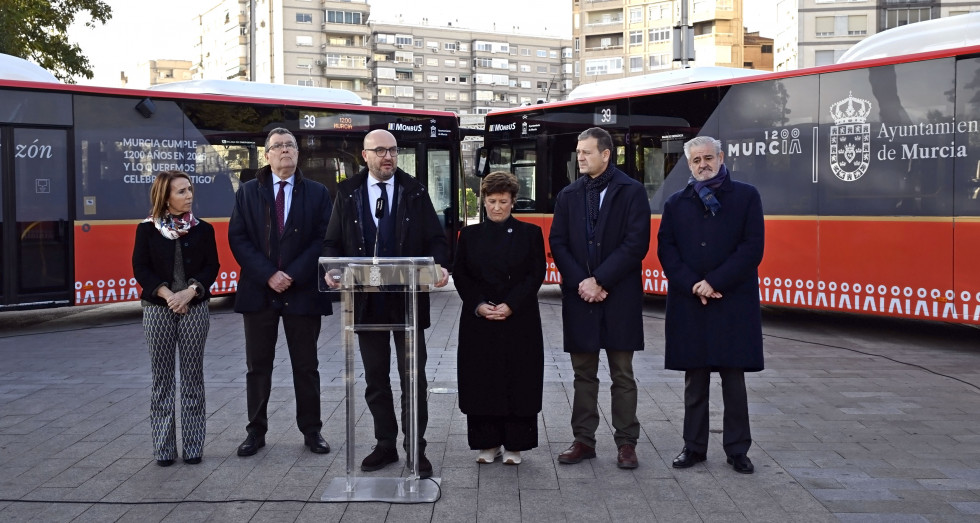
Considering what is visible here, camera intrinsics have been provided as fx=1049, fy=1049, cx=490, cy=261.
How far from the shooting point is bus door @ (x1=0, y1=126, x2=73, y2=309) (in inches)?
532

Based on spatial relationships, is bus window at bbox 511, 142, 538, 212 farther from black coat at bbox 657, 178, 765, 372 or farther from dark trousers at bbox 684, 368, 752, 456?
dark trousers at bbox 684, 368, 752, 456

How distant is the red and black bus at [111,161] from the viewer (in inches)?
538

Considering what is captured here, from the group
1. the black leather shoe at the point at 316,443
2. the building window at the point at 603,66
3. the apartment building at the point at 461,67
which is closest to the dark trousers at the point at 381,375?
the black leather shoe at the point at 316,443

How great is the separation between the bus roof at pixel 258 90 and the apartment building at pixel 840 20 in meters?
60.6

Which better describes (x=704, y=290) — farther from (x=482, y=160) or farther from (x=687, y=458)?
(x=482, y=160)

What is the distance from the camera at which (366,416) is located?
A: 7820mm

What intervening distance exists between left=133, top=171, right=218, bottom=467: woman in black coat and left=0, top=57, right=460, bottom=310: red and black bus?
8.10 metres

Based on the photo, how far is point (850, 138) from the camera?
41.8 ft

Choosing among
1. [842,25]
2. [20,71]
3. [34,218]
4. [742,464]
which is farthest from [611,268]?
[842,25]

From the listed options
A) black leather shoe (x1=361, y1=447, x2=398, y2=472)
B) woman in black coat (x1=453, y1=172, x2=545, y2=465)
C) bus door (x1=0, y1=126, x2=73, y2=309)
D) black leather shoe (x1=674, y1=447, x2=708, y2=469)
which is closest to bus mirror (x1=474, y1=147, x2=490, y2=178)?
bus door (x1=0, y1=126, x2=73, y2=309)

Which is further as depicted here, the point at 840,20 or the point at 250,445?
the point at 840,20

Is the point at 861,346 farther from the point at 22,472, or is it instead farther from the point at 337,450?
the point at 22,472

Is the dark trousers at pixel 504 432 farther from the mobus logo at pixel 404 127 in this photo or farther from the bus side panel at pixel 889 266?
the mobus logo at pixel 404 127

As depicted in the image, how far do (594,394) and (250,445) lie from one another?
2187mm
